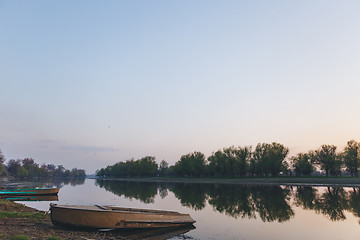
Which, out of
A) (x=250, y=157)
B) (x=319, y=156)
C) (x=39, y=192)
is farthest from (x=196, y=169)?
(x=39, y=192)

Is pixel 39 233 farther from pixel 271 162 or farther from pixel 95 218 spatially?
pixel 271 162

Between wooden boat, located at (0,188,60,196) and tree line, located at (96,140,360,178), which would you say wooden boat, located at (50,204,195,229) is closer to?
wooden boat, located at (0,188,60,196)

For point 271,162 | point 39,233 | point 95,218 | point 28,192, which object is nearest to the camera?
point 39,233

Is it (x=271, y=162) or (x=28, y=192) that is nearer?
(x=28, y=192)

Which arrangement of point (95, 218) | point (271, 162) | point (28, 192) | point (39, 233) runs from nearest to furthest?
point (39, 233)
point (95, 218)
point (28, 192)
point (271, 162)

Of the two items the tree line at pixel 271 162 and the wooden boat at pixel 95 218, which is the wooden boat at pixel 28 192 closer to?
the wooden boat at pixel 95 218

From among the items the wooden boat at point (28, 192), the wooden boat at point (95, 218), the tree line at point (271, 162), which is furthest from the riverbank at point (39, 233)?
the tree line at point (271, 162)

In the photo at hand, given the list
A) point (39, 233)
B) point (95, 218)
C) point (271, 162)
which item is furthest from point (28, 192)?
point (271, 162)

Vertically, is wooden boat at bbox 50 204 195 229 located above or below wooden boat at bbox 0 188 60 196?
above

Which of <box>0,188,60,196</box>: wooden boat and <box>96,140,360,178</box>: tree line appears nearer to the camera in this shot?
<box>0,188,60,196</box>: wooden boat

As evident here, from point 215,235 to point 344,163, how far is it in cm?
10031

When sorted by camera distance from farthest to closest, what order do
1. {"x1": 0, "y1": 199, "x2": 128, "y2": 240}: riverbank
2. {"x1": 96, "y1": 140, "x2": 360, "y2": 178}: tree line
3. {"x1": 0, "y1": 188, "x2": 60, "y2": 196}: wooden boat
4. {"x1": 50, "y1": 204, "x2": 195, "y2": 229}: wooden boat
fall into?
{"x1": 96, "y1": 140, "x2": 360, "y2": 178}: tree line
{"x1": 0, "y1": 188, "x2": 60, "y2": 196}: wooden boat
{"x1": 50, "y1": 204, "x2": 195, "y2": 229}: wooden boat
{"x1": 0, "y1": 199, "x2": 128, "y2": 240}: riverbank

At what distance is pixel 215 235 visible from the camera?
62.3 ft

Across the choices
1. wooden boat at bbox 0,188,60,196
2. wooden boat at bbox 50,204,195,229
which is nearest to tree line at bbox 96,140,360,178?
wooden boat at bbox 0,188,60,196
